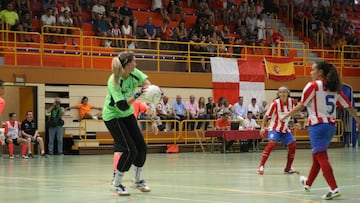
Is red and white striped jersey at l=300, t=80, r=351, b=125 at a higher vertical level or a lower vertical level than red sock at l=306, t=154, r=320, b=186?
higher

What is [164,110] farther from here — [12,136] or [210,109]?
[12,136]

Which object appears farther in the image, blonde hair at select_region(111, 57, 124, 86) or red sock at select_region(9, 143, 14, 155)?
red sock at select_region(9, 143, 14, 155)

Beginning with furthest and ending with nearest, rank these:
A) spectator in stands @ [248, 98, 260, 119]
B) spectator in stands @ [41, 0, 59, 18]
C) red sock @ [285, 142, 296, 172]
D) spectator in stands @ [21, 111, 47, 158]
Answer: spectator in stands @ [248, 98, 260, 119], spectator in stands @ [41, 0, 59, 18], spectator in stands @ [21, 111, 47, 158], red sock @ [285, 142, 296, 172]

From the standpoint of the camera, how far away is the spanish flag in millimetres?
32719

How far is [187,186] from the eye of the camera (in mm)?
12188

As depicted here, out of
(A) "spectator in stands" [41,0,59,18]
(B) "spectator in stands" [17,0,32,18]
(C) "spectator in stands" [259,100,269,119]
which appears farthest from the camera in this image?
(C) "spectator in stands" [259,100,269,119]

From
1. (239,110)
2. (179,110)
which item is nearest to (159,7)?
(179,110)

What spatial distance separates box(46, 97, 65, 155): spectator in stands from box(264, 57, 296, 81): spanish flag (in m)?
10.3

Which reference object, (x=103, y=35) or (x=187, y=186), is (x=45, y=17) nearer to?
(x=103, y=35)

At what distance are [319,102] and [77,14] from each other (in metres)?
21.5

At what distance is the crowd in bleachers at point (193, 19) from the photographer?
28719mm

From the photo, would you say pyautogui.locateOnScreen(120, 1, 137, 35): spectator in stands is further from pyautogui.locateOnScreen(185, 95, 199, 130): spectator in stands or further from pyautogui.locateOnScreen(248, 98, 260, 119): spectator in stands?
pyautogui.locateOnScreen(248, 98, 260, 119): spectator in stands

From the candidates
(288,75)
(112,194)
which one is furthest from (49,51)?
(112,194)

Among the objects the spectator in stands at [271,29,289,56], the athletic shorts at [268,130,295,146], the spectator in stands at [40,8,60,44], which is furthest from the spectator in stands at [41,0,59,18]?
the athletic shorts at [268,130,295,146]
